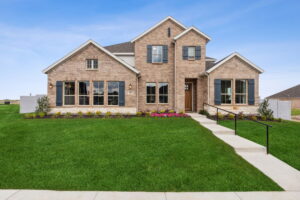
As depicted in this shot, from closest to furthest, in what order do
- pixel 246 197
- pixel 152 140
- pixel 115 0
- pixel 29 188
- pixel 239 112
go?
pixel 246 197
pixel 29 188
pixel 152 140
pixel 239 112
pixel 115 0

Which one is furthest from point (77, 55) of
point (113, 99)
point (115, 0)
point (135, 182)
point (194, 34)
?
point (135, 182)

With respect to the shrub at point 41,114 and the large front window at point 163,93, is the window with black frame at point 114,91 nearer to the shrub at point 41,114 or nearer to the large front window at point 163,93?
the large front window at point 163,93

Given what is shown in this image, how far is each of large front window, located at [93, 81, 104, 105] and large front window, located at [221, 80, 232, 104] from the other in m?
10.9

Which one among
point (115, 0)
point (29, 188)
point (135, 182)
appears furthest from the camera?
→ point (115, 0)

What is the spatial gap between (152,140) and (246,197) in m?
4.15

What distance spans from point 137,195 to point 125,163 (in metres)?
1.60

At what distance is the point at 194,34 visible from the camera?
47.7 feet

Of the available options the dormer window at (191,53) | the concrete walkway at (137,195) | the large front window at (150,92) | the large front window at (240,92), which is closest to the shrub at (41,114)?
the large front window at (150,92)

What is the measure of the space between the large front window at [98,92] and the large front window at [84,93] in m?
0.62

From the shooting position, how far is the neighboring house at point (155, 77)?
13711mm

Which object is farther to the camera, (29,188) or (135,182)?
(135,182)

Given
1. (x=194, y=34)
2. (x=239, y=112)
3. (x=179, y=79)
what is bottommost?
(x=239, y=112)

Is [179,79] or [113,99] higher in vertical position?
[179,79]

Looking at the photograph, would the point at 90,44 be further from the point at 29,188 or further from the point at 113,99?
the point at 29,188
